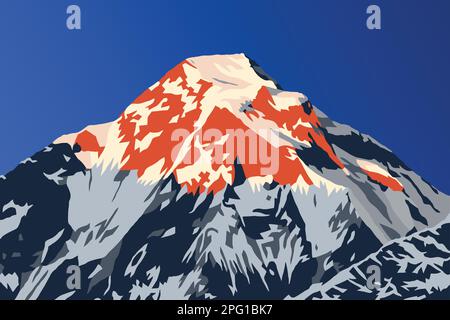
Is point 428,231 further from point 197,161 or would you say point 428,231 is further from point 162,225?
point 197,161

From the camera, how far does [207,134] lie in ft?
243

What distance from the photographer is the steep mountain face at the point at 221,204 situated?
59.9 metres

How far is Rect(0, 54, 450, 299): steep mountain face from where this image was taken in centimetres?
5994

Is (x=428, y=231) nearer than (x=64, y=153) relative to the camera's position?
Yes

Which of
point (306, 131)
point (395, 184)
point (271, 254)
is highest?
point (306, 131)

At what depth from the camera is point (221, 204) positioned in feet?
260

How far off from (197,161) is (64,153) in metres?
16.8

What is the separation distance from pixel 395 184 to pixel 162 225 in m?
24.7
